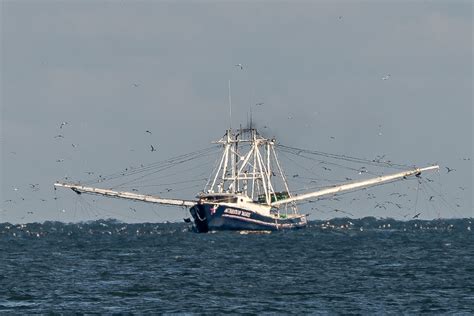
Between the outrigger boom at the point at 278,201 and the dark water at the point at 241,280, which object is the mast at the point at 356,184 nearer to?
the outrigger boom at the point at 278,201

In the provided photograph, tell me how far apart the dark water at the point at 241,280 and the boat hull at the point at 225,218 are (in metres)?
26.2

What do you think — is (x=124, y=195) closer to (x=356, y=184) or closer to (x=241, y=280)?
(x=356, y=184)

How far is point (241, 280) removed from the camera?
82.1m

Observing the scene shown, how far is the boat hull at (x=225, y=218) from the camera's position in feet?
504

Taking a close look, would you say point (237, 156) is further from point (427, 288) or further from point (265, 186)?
point (427, 288)

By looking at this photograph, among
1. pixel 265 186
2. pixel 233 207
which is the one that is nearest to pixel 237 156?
pixel 265 186

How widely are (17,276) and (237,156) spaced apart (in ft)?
271

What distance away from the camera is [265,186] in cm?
16762

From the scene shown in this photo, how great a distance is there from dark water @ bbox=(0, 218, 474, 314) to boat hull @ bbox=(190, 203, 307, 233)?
26.2m

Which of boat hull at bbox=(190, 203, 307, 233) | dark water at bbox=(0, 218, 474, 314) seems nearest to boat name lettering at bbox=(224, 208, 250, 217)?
boat hull at bbox=(190, 203, 307, 233)

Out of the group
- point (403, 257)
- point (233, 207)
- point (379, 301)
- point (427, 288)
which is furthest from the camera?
point (233, 207)

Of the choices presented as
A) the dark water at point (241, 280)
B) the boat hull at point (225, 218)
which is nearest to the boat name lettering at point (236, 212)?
the boat hull at point (225, 218)

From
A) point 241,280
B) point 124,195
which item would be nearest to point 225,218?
point 124,195

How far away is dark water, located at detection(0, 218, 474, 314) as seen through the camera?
6688 cm
